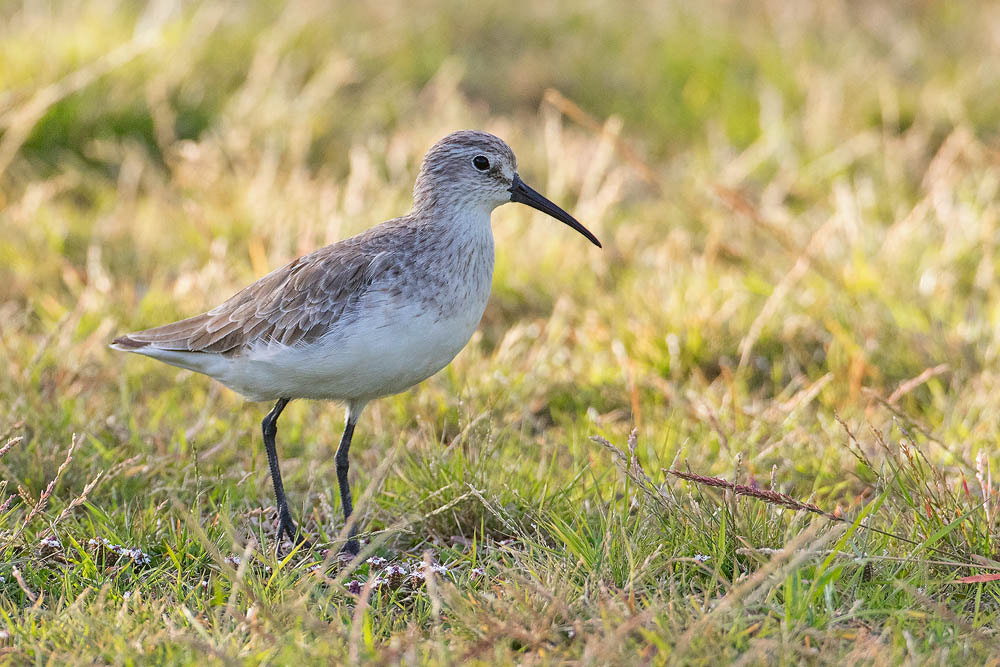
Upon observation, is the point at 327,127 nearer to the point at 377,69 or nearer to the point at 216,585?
the point at 377,69

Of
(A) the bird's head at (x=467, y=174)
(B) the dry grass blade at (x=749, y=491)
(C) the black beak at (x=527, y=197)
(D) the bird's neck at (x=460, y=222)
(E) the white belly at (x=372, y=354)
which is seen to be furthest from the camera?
(C) the black beak at (x=527, y=197)

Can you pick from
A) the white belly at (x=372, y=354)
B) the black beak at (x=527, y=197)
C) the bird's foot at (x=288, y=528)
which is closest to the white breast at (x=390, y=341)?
the white belly at (x=372, y=354)

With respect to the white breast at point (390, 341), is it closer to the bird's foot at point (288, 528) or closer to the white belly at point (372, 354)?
the white belly at point (372, 354)

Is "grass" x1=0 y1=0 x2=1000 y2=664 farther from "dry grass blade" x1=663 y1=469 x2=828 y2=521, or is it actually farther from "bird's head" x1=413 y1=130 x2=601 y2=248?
"bird's head" x1=413 y1=130 x2=601 y2=248

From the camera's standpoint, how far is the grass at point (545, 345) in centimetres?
351

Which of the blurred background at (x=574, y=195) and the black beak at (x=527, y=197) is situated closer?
the black beak at (x=527, y=197)

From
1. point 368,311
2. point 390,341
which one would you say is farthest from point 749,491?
point 368,311

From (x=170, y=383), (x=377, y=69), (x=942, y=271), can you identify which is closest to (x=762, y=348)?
(x=942, y=271)

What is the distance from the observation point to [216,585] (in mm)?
3688

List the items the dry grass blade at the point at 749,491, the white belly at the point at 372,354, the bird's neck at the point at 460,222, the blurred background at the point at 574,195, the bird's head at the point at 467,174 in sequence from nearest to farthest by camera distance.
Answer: the dry grass blade at the point at 749,491 < the white belly at the point at 372,354 < the bird's neck at the point at 460,222 < the bird's head at the point at 467,174 < the blurred background at the point at 574,195

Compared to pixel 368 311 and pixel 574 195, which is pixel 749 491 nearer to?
pixel 368 311

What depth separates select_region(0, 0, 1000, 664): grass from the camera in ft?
11.5

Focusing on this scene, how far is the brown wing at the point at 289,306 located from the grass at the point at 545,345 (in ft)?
1.47

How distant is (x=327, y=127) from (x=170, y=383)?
3.38m
